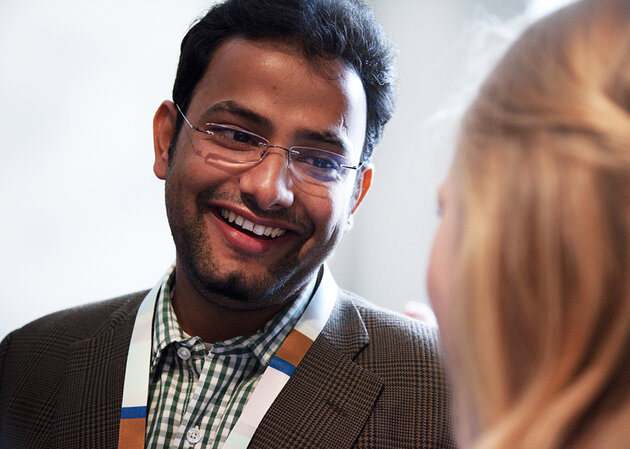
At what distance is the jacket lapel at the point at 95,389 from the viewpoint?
1321 millimetres

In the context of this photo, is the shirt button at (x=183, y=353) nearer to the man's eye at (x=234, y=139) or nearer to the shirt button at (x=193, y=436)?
the shirt button at (x=193, y=436)

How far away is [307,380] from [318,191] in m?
0.43

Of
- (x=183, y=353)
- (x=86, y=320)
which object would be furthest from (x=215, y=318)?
(x=86, y=320)

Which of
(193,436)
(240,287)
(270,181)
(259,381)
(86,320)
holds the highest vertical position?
(270,181)

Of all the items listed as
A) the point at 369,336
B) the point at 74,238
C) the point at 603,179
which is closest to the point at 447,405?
the point at 369,336

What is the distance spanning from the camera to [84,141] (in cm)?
238

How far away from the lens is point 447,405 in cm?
130

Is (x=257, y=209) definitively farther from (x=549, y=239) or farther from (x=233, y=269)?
(x=549, y=239)

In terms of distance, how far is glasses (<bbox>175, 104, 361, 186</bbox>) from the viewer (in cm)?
133

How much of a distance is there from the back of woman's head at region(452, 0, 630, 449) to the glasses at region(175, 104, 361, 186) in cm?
65

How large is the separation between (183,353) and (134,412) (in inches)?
6.6

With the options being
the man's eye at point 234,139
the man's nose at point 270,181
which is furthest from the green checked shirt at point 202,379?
the man's eye at point 234,139

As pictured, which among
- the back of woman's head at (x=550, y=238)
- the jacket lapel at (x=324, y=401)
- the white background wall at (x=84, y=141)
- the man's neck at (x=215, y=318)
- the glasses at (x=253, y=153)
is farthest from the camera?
the white background wall at (x=84, y=141)

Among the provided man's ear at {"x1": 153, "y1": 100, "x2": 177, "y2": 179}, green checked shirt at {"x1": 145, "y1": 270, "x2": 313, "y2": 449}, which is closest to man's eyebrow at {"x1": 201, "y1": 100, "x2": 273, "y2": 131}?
man's ear at {"x1": 153, "y1": 100, "x2": 177, "y2": 179}
